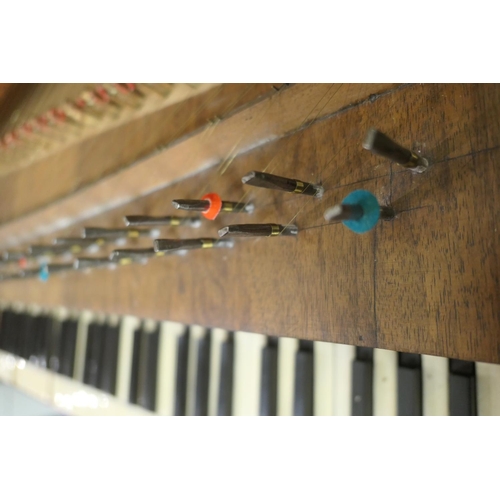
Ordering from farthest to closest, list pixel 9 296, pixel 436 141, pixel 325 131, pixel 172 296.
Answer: pixel 9 296, pixel 172 296, pixel 325 131, pixel 436 141

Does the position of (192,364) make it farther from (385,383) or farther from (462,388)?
(462,388)

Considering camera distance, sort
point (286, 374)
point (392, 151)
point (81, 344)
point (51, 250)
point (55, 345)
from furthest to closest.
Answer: point (55, 345), point (81, 344), point (51, 250), point (286, 374), point (392, 151)

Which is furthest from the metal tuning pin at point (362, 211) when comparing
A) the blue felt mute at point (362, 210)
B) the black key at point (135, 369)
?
the black key at point (135, 369)

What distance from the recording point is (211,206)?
1.94ft

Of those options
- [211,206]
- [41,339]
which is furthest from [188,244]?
[41,339]

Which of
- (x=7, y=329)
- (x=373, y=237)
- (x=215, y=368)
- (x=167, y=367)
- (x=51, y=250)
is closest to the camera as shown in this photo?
(x=373, y=237)

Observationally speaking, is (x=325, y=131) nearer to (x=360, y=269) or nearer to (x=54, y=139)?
(x=360, y=269)

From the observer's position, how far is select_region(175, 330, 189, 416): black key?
2.95 ft

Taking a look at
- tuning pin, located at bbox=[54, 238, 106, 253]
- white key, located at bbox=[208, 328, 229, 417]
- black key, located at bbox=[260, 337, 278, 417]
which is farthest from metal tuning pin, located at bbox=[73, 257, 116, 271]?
black key, located at bbox=[260, 337, 278, 417]

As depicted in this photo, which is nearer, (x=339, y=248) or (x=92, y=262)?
(x=339, y=248)

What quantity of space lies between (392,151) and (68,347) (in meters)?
1.07
